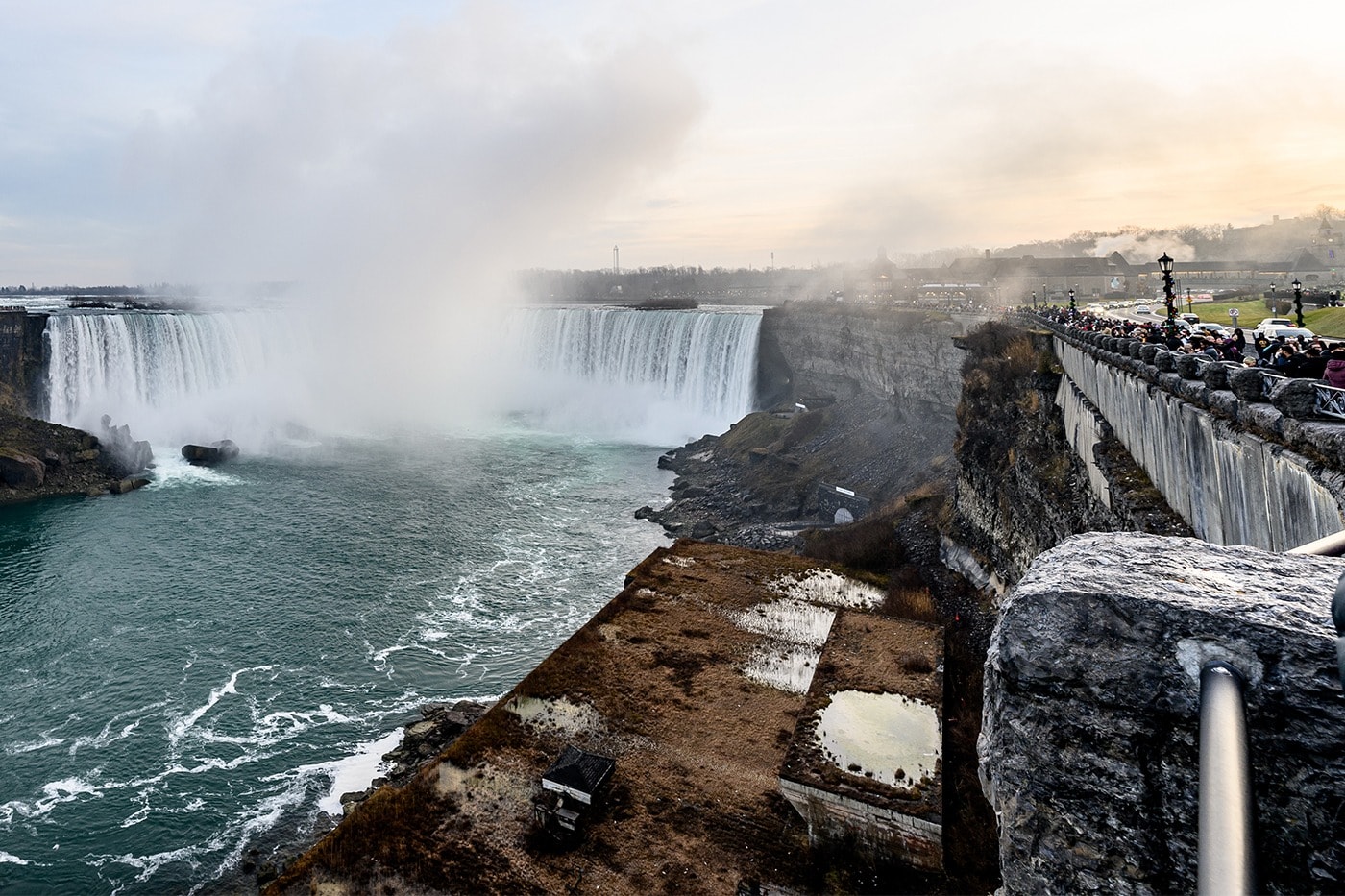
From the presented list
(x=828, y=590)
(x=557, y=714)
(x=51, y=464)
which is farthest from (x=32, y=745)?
(x=51, y=464)

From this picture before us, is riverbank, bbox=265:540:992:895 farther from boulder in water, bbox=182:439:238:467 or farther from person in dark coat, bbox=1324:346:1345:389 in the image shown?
boulder in water, bbox=182:439:238:467

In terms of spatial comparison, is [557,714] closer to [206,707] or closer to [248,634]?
[206,707]

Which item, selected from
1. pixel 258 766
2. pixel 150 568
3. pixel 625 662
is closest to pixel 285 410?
pixel 150 568

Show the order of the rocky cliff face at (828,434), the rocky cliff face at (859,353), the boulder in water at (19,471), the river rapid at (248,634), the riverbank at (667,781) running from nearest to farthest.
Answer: the riverbank at (667,781)
the river rapid at (248,634)
the rocky cliff face at (828,434)
the rocky cliff face at (859,353)
the boulder in water at (19,471)

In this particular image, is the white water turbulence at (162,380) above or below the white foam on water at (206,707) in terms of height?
above

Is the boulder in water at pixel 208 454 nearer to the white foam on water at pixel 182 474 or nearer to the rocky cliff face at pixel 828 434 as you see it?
the white foam on water at pixel 182 474

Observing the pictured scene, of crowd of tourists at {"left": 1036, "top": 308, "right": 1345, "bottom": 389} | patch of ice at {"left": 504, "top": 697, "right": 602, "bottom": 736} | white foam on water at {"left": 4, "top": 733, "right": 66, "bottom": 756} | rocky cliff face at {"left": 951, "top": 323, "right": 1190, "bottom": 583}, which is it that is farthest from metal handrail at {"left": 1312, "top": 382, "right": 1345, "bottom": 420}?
white foam on water at {"left": 4, "top": 733, "right": 66, "bottom": 756}

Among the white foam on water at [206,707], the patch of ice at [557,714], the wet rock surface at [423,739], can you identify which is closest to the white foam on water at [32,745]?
the white foam on water at [206,707]
